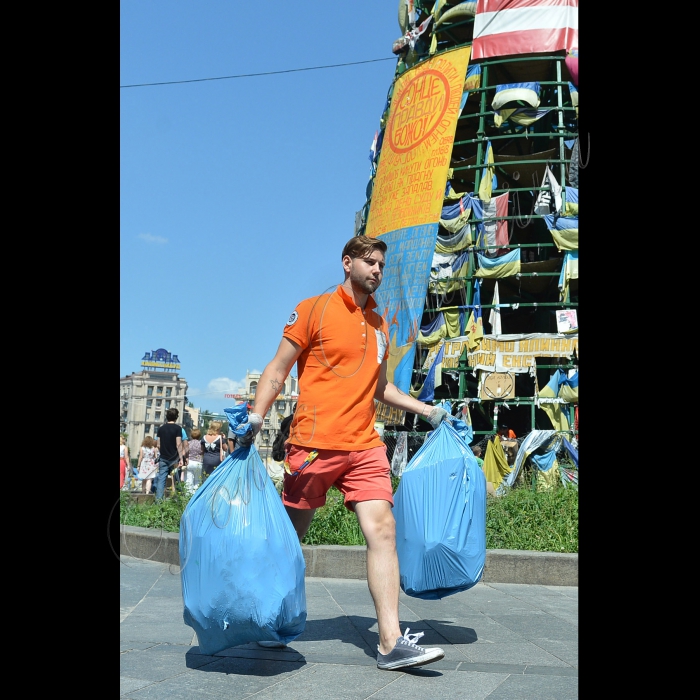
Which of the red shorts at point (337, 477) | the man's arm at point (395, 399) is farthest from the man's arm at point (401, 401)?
the red shorts at point (337, 477)

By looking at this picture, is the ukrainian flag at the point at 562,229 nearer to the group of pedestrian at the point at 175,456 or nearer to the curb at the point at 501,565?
the group of pedestrian at the point at 175,456

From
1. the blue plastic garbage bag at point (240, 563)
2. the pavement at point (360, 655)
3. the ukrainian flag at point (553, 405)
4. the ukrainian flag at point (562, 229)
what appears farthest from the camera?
the ukrainian flag at point (562, 229)

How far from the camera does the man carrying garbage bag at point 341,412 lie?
11.6ft

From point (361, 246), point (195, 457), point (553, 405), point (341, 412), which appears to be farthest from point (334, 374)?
point (553, 405)

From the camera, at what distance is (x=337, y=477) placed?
3602 millimetres

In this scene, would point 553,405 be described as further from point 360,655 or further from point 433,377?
point 360,655

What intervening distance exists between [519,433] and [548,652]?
1031 inches

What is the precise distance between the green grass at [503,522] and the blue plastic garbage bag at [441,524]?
278cm

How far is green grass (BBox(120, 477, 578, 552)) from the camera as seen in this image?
6707mm

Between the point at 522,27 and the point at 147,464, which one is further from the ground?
the point at 522,27

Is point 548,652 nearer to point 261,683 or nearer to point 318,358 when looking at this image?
point 261,683

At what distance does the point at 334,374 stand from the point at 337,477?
418 mm

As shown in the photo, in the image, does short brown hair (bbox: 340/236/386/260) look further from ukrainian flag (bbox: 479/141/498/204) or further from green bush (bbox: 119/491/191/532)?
ukrainian flag (bbox: 479/141/498/204)

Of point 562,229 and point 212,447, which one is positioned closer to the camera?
point 212,447
